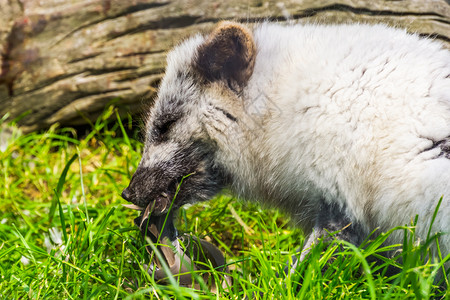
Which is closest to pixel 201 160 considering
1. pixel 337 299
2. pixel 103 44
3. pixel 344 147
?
pixel 344 147

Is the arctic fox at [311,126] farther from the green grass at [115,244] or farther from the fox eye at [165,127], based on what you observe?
the green grass at [115,244]

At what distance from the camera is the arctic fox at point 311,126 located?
246 centimetres

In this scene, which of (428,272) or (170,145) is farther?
(170,145)

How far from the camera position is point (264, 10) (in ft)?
14.0

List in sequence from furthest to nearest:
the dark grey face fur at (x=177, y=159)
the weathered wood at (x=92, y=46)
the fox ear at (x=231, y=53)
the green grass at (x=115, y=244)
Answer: the weathered wood at (x=92, y=46)
the dark grey face fur at (x=177, y=159)
the fox ear at (x=231, y=53)
the green grass at (x=115, y=244)

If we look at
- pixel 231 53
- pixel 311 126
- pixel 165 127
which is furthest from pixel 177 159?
pixel 311 126

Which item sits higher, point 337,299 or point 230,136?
point 230,136

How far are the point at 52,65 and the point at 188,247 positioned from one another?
8.12 feet

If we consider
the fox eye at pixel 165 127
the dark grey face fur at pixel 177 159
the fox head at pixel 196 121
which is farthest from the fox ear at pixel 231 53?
the fox eye at pixel 165 127

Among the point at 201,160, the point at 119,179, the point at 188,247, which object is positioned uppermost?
the point at 201,160

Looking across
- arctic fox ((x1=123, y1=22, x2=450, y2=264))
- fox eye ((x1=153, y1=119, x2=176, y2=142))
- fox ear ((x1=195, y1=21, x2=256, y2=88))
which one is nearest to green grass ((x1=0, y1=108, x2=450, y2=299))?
arctic fox ((x1=123, y1=22, x2=450, y2=264))

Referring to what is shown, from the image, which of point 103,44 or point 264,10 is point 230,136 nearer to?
point 264,10

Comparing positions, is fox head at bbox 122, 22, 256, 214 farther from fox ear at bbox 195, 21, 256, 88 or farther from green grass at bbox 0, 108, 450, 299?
green grass at bbox 0, 108, 450, 299

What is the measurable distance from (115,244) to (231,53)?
143 cm
